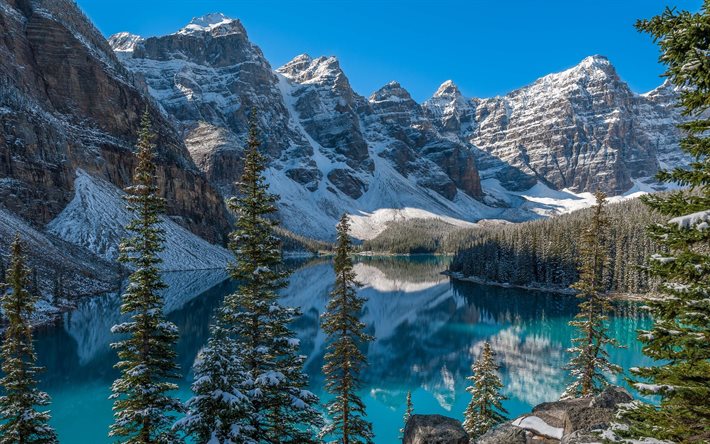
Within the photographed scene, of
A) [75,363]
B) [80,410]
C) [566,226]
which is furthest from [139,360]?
[566,226]

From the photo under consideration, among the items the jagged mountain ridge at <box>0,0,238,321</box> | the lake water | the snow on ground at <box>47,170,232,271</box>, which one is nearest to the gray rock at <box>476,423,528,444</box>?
the lake water

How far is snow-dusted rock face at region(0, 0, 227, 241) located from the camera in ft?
388

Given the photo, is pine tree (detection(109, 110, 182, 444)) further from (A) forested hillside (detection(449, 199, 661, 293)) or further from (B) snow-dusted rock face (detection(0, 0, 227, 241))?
(B) snow-dusted rock face (detection(0, 0, 227, 241))

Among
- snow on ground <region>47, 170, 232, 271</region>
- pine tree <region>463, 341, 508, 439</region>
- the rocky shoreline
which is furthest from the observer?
snow on ground <region>47, 170, 232, 271</region>

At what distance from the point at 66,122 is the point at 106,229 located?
175 feet

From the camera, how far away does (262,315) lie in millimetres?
17781

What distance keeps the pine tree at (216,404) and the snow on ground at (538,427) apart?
9.60 meters

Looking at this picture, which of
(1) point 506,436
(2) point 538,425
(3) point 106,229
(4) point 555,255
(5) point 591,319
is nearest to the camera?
(1) point 506,436

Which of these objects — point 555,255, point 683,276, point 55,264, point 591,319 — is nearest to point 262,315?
point 683,276

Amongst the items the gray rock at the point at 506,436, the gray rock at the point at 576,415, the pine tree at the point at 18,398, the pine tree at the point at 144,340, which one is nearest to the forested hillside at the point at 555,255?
the gray rock at the point at 576,415

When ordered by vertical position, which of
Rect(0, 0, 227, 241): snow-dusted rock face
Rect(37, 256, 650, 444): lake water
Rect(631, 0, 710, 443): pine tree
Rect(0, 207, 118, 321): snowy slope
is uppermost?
Rect(0, 0, 227, 241): snow-dusted rock face

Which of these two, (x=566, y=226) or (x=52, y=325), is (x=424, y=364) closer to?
(x=52, y=325)

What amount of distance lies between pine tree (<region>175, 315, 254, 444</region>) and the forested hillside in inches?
3810

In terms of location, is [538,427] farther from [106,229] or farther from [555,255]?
[106,229]
